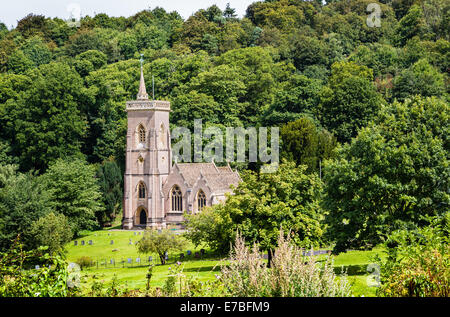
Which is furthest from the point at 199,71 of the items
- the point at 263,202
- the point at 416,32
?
the point at 263,202

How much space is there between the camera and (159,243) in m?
41.0

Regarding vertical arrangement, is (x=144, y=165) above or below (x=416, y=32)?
below

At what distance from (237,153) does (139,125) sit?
35.4ft

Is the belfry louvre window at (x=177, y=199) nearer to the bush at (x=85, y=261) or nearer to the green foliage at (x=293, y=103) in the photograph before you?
the green foliage at (x=293, y=103)

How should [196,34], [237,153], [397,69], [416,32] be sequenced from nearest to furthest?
[237,153] < [397,69] < [416,32] < [196,34]

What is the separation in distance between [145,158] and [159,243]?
72.3 feet

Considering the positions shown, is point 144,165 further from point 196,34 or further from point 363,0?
point 363,0

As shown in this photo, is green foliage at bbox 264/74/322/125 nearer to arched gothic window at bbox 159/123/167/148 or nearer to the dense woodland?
the dense woodland

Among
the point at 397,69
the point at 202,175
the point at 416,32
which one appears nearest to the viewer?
the point at 202,175

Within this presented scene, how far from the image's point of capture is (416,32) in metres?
91.7

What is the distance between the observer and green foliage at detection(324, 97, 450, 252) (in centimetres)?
2680

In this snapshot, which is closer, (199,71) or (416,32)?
(199,71)

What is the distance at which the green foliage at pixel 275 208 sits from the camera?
32.7 m

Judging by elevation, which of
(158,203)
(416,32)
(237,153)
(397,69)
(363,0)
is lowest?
(158,203)
